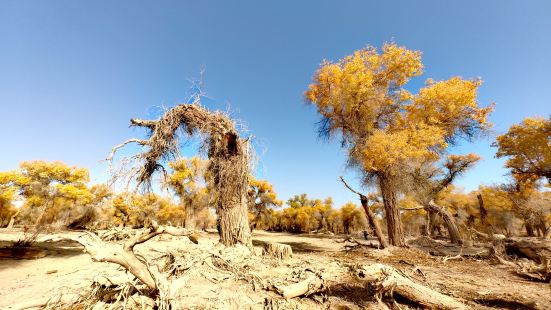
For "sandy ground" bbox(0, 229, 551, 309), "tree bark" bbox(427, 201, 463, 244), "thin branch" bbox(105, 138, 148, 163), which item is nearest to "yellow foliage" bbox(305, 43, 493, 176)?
"tree bark" bbox(427, 201, 463, 244)

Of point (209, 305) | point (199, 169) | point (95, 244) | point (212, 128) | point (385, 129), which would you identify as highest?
point (385, 129)

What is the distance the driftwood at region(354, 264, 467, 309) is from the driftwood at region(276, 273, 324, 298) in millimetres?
799

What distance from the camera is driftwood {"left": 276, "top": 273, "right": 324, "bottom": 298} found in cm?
342

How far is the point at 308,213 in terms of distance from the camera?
39500 mm

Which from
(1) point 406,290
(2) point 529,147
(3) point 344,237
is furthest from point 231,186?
(2) point 529,147

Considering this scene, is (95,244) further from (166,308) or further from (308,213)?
(308,213)

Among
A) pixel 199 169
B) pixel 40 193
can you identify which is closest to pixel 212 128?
pixel 199 169

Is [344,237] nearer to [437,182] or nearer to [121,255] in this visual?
[437,182]

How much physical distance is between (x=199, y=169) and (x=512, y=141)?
815 inches

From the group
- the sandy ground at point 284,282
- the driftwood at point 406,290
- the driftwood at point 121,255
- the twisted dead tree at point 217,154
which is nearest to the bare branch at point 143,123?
the twisted dead tree at point 217,154

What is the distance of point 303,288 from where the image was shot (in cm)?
355

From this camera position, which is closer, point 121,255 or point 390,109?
point 121,255

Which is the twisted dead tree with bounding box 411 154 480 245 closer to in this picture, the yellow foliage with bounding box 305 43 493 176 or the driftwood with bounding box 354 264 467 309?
the yellow foliage with bounding box 305 43 493 176

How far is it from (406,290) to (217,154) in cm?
567
